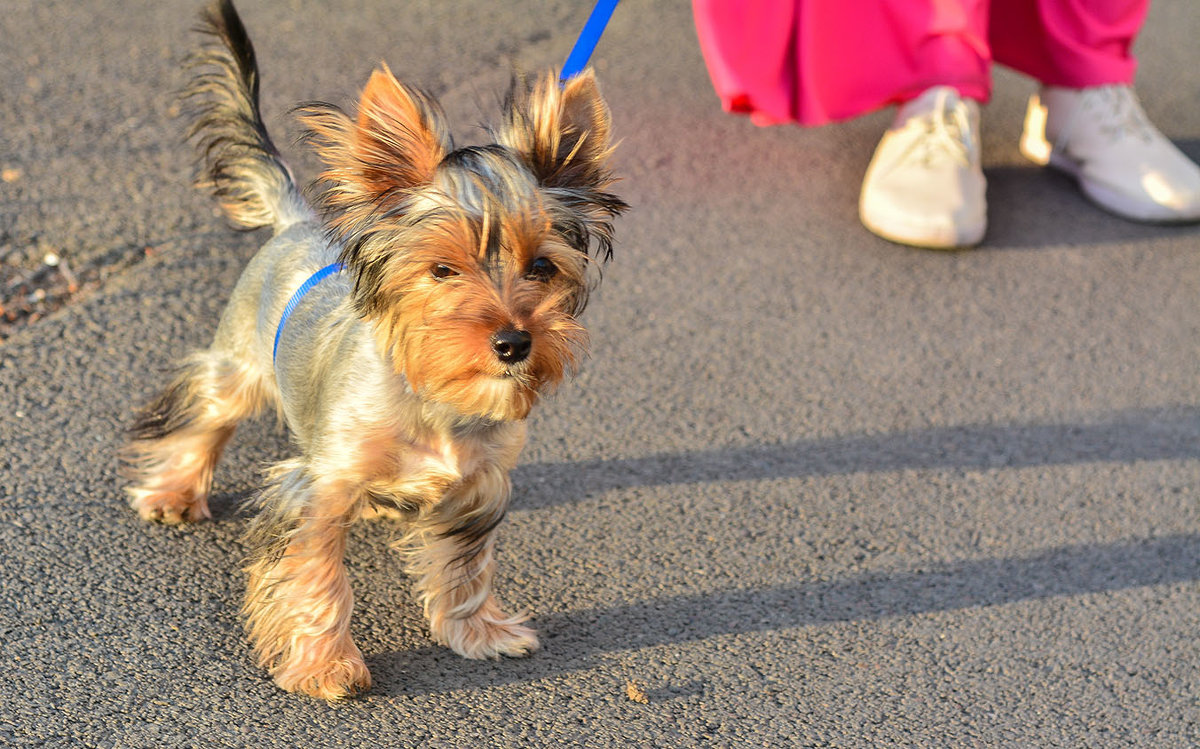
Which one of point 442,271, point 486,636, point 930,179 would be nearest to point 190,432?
point 486,636

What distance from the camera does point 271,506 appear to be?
304 cm

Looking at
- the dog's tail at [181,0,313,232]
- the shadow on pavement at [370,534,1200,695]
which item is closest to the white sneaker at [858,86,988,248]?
the shadow on pavement at [370,534,1200,695]

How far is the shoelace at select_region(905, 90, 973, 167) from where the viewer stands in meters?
5.64

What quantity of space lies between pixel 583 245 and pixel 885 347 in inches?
93.8

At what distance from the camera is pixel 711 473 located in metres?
4.07

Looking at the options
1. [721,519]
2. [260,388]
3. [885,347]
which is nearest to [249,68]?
[260,388]

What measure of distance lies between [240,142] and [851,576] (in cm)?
233

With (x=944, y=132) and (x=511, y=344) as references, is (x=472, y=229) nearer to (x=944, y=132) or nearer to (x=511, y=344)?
(x=511, y=344)

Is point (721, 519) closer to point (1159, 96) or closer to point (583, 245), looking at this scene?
point (583, 245)

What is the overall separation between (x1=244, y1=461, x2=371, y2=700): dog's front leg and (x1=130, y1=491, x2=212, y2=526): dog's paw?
63 centimetres

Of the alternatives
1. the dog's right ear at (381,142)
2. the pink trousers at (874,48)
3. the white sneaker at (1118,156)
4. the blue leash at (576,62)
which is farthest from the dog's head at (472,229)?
the white sneaker at (1118,156)

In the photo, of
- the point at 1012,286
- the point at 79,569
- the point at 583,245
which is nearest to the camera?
the point at 583,245

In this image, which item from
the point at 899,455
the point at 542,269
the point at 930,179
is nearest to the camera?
the point at 542,269

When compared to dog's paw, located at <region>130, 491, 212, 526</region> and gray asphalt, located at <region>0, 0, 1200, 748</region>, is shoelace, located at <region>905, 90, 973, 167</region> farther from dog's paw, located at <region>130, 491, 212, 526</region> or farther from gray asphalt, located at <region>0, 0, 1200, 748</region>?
dog's paw, located at <region>130, 491, 212, 526</region>
